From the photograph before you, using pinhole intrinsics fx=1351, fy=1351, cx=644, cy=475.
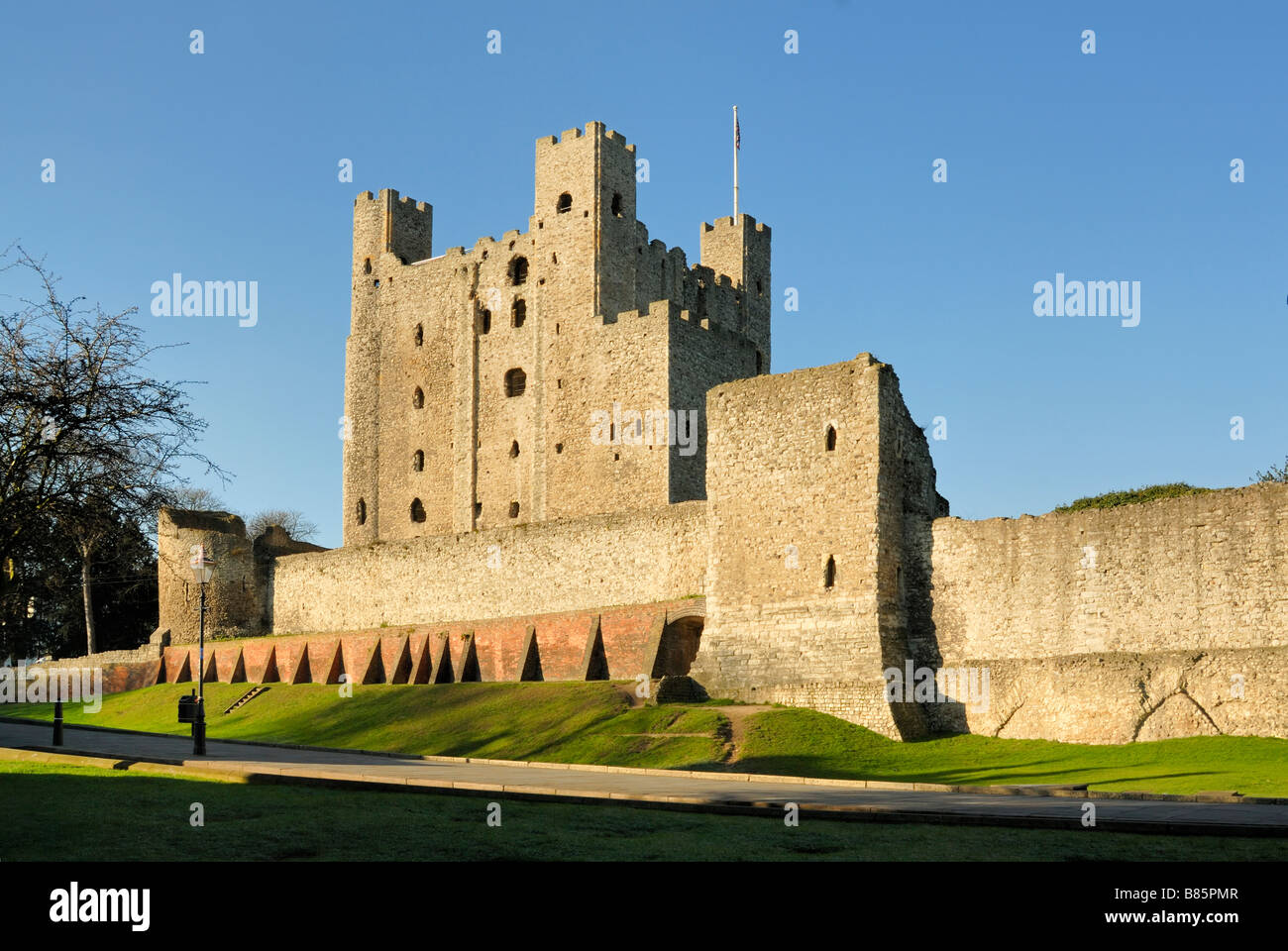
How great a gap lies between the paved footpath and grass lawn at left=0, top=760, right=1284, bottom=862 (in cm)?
49

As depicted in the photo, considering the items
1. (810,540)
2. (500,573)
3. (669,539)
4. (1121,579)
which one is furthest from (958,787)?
(500,573)

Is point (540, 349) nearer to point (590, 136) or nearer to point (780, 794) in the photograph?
point (590, 136)

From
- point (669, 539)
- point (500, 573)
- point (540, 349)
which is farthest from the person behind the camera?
point (540, 349)

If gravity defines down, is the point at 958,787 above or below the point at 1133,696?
below

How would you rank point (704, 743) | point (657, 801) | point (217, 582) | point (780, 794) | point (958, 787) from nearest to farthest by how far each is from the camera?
point (657, 801)
point (780, 794)
point (958, 787)
point (704, 743)
point (217, 582)

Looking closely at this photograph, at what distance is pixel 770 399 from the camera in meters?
33.2

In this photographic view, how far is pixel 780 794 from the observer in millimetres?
18828

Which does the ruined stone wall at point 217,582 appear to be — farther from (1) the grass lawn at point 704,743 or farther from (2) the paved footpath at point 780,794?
(2) the paved footpath at point 780,794

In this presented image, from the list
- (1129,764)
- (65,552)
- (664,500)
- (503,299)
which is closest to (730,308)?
(503,299)

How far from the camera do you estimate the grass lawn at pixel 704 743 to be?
939 inches

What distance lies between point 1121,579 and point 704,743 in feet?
30.4

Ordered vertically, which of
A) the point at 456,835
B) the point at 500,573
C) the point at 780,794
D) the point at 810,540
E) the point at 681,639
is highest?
the point at 810,540
